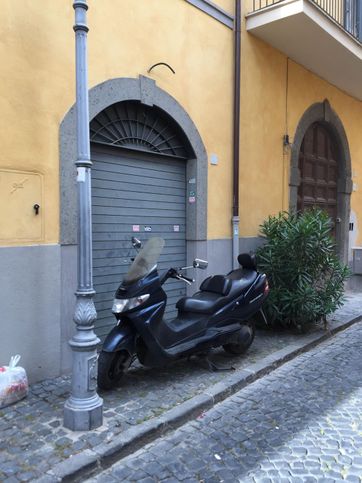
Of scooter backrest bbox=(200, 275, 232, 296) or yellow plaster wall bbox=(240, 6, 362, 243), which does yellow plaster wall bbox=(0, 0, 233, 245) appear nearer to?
yellow plaster wall bbox=(240, 6, 362, 243)

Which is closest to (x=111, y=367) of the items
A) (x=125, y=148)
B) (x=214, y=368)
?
(x=214, y=368)

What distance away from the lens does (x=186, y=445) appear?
3.31 meters

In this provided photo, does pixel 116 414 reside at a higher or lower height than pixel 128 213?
lower

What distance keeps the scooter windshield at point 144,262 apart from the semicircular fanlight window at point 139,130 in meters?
1.57

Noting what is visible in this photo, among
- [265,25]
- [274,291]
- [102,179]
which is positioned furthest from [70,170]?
[265,25]

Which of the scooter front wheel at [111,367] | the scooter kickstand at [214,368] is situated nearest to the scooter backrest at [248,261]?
the scooter kickstand at [214,368]

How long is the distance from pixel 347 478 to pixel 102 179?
12.3 ft

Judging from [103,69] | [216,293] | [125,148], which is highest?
[103,69]

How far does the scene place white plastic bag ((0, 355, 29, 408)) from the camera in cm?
371

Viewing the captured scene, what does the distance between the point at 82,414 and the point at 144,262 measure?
1410 mm

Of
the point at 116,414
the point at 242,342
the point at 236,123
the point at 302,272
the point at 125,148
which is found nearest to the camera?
the point at 116,414

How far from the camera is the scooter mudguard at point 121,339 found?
3846 mm

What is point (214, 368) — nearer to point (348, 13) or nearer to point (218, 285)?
point (218, 285)

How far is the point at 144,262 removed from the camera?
4059 mm
